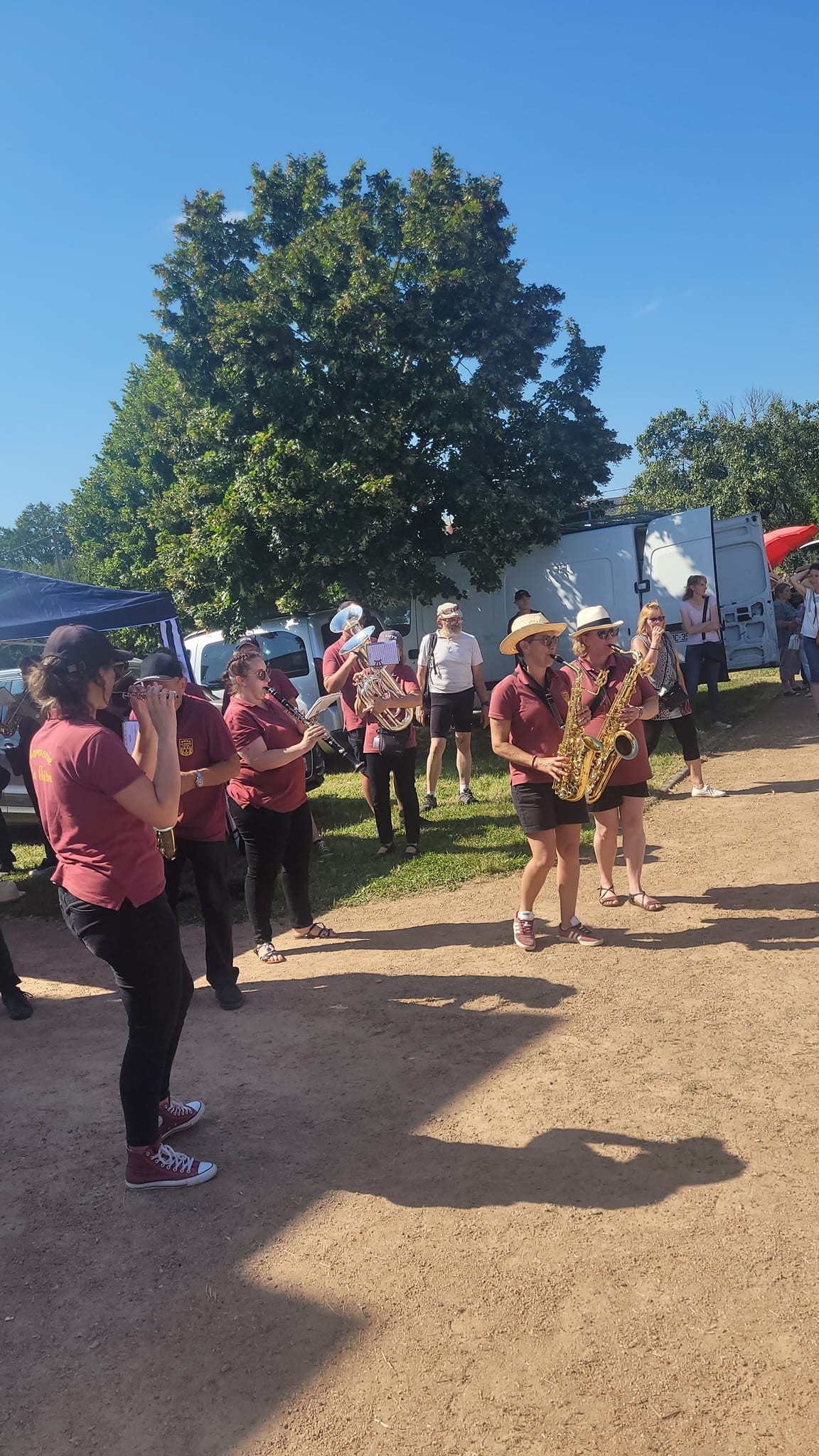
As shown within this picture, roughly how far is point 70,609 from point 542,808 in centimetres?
473

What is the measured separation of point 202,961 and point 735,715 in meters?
8.40

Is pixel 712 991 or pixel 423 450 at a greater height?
pixel 423 450

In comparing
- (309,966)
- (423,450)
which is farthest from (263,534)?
(309,966)

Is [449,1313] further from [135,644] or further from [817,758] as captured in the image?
Answer: [135,644]

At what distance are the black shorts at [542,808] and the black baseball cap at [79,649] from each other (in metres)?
2.56

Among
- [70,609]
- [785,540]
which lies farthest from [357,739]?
[785,540]

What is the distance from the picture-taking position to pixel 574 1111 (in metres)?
3.71

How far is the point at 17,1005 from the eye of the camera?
5492 millimetres

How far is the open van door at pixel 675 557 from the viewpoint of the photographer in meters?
11.2

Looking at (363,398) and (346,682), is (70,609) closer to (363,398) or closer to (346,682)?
(346,682)

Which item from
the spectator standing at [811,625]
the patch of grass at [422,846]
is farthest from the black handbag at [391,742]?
the spectator standing at [811,625]

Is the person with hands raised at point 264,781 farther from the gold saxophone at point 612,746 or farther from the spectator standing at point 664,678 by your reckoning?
the spectator standing at point 664,678

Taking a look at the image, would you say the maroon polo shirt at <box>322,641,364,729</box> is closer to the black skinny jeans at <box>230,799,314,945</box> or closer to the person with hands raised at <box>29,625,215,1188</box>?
the black skinny jeans at <box>230,799,314,945</box>

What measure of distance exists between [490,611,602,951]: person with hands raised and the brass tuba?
6.01 feet
